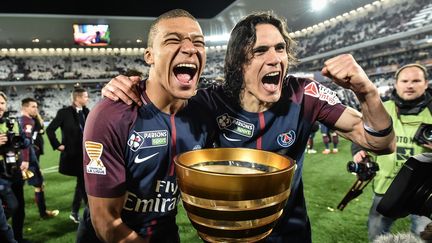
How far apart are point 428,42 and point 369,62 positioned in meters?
5.63

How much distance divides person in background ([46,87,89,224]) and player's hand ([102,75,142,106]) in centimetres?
336

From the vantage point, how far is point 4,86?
34.2 metres

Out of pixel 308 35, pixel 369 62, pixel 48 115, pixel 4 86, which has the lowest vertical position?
pixel 48 115

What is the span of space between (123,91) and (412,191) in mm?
1288

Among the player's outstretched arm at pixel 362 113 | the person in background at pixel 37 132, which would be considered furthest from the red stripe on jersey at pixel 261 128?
the person in background at pixel 37 132

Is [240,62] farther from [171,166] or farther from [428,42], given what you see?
[428,42]

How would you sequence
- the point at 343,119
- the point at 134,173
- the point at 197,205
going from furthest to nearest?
the point at 343,119 → the point at 134,173 → the point at 197,205

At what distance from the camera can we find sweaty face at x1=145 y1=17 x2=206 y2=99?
1406 millimetres

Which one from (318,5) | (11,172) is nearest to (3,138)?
(11,172)

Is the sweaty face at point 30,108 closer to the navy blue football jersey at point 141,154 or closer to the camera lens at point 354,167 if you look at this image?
the navy blue football jersey at point 141,154

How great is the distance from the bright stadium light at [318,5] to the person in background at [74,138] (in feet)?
78.8

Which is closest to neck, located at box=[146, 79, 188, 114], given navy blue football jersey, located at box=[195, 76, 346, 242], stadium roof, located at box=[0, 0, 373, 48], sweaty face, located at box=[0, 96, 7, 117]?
navy blue football jersey, located at box=[195, 76, 346, 242]

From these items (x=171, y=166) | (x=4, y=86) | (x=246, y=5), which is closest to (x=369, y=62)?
(x=246, y=5)

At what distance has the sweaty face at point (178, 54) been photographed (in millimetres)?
1406
